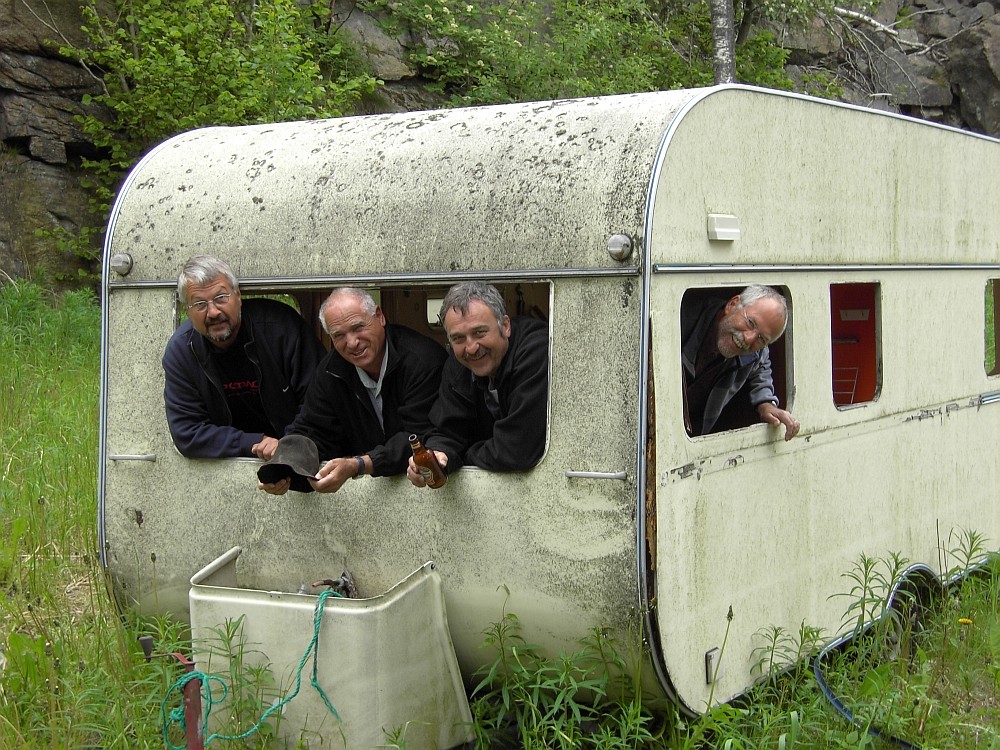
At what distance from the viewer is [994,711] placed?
440 cm

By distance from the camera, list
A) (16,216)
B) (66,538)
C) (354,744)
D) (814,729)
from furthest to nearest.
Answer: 1. (16,216)
2. (66,538)
3. (814,729)
4. (354,744)

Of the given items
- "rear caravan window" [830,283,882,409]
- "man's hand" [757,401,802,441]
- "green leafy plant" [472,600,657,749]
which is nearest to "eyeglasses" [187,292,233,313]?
"green leafy plant" [472,600,657,749]

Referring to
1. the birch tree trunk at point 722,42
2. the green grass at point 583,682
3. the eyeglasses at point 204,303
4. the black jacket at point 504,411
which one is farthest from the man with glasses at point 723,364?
the birch tree trunk at point 722,42

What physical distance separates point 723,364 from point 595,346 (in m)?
0.86

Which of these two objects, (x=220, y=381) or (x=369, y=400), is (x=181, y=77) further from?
(x=369, y=400)

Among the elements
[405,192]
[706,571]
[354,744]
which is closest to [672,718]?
[706,571]

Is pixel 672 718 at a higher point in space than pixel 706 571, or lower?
lower

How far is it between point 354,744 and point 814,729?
169 cm

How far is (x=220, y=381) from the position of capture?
4.84 meters

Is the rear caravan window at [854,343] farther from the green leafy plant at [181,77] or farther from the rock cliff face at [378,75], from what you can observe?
the rock cliff face at [378,75]

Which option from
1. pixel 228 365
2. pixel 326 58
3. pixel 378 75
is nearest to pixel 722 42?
pixel 378 75

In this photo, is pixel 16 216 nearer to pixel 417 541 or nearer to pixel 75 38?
pixel 75 38

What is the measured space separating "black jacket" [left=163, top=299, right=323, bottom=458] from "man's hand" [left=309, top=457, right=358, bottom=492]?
480 millimetres

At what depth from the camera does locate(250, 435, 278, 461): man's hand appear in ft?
15.1
